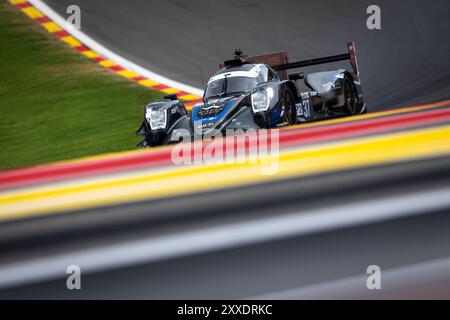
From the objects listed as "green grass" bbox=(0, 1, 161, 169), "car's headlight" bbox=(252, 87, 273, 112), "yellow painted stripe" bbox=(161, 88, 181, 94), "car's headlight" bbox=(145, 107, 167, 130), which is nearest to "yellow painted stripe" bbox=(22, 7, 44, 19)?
"green grass" bbox=(0, 1, 161, 169)

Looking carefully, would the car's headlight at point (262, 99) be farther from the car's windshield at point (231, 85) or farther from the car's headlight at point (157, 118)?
the car's headlight at point (157, 118)

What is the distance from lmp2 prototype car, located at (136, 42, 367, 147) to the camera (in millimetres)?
6641

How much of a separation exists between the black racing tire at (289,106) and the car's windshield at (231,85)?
0.45 metres

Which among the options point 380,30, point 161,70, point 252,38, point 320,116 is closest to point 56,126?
point 161,70

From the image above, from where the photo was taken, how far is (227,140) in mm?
2838

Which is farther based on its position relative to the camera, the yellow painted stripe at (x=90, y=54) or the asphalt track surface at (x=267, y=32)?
the yellow painted stripe at (x=90, y=54)

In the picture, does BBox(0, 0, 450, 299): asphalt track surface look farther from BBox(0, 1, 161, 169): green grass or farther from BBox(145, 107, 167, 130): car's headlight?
BBox(0, 1, 161, 169): green grass

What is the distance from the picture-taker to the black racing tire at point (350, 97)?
27.1 ft

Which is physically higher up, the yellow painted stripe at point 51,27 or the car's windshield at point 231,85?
the yellow painted stripe at point 51,27

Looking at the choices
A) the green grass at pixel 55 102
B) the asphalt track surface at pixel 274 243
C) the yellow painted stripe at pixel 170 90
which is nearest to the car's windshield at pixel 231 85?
the green grass at pixel 55 102

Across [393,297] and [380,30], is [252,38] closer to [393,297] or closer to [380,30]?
[380,30]

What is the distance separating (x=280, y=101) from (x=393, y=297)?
5.20 m

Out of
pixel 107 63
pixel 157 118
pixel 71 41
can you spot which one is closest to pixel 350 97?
pixel 157 118
